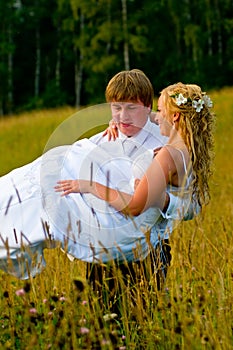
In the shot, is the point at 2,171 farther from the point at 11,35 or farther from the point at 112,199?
the point at 11,35

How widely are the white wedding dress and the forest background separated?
1058 inches

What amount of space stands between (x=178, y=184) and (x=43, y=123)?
14877 mm

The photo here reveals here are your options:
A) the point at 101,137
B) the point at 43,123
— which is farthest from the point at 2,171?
the point at 101,137

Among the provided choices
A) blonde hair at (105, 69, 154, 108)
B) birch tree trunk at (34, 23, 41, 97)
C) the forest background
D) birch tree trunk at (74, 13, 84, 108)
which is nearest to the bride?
blonde hair at (105, 69, 154, 108)

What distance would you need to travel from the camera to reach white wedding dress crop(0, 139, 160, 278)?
2.98 m

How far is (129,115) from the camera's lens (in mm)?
3170

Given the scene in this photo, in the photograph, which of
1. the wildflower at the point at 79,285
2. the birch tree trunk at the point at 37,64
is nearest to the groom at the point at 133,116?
the wildflower at the point at 79,285

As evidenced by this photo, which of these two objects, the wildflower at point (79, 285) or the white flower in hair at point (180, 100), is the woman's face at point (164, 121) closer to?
the white flower in hair at point (180, 100)

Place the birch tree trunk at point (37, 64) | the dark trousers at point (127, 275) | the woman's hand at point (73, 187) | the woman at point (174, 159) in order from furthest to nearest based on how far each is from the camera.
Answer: the birch tree trunk at point (37, 64) → the woman's hand at point (73, 187) → the woman at point (174, 159) → the dark trousers at point (127, 275)

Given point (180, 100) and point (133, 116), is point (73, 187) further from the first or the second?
point (180, 100)

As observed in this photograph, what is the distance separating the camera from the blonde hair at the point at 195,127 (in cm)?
307

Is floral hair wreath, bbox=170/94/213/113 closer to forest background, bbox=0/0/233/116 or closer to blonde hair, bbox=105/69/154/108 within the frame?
blonde hair, bbox=105/69/154/108

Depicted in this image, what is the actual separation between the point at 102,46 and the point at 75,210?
29.7 metres

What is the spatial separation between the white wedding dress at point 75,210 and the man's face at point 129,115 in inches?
4.1
